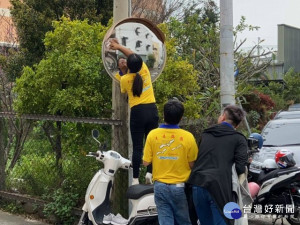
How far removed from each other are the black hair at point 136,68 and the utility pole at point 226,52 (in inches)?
63.4

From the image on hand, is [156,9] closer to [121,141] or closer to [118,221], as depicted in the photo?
[121,141]

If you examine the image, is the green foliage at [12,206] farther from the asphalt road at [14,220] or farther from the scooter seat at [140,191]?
the scooter seat at [140,191]

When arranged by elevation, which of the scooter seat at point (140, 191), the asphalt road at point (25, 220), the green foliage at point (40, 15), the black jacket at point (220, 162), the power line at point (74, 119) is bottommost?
the asphalt road at point (25, 220)

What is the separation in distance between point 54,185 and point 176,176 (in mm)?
3030

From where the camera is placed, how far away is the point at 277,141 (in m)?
9.62

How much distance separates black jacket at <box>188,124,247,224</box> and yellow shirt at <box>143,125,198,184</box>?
0.49ft

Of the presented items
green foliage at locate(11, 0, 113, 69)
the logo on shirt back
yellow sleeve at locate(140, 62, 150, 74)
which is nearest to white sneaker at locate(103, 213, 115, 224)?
the logo on shirt back

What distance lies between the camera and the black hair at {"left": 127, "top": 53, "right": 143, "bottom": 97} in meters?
6.09

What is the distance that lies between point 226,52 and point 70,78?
7.38ft

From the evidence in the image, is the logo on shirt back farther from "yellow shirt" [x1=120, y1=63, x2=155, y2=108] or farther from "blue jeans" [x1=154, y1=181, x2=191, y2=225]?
"yellow shirt" [x1=120, y1=63, x2=155, y2=108]

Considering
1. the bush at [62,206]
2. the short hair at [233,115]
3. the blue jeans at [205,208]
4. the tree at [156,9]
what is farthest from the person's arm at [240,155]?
the tree at [156,9]

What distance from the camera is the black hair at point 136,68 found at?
6090 millimetres

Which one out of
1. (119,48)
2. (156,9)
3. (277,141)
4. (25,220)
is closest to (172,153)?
(119,48)

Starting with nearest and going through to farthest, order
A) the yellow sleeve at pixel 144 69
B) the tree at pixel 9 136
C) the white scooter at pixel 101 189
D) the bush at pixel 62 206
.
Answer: the white scooter at pixel 101 189 → the yellow sleeve at pixel 144 69 → the bush at pixel 62 206 → the tree at pixel 9 136
